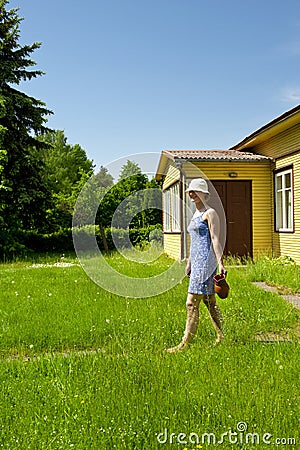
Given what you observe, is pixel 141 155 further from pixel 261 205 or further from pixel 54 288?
pixel 261 205

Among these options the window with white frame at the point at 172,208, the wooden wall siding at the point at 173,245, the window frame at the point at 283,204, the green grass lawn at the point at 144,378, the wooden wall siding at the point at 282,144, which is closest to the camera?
the green grass lawn at the point at 144,378

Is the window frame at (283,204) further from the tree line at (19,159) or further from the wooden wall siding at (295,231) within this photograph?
the tree line at (19,159)

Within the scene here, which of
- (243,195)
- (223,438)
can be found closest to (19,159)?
(243,195)

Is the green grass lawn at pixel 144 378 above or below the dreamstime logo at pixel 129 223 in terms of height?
below

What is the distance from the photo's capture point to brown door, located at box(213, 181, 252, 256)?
16227 millimetres


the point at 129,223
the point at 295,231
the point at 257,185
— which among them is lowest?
the point at 295,231

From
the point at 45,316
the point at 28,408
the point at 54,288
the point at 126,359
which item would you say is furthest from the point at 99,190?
the point at 28,408

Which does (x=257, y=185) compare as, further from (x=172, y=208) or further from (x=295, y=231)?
(x=172, y=208)

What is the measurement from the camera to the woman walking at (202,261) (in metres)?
5.93

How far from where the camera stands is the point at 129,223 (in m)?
13.5

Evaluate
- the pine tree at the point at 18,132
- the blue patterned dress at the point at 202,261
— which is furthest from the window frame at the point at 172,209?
the blue patterned dress at the point at 202,261

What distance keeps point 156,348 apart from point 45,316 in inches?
94.4

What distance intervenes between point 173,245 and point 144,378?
43.9 feet

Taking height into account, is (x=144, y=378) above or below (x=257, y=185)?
below
